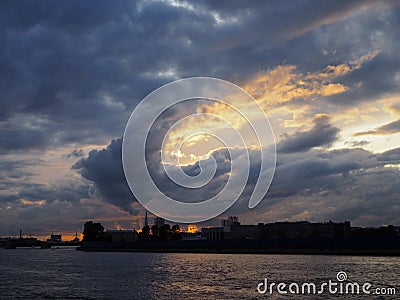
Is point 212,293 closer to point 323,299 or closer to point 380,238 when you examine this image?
point 323,299

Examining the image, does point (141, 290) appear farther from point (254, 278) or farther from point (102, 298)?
point (254, 278)

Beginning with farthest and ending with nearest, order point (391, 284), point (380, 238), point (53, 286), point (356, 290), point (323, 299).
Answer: point (380, 238) → point (53, 286) → point (391, 284) → point (356, 290) → point (323, 299)

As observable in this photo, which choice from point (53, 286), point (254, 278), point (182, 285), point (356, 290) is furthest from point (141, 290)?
point (356, 290)

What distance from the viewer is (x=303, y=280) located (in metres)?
88.9

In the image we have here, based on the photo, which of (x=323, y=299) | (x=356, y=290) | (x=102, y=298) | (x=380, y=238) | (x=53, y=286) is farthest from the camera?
(x=380, y=238)

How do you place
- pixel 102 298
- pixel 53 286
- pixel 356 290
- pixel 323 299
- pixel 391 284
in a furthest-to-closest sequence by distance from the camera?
pixel 53 286, pixel 391 284, pixel 356 290, pixel 102 298, pixel 323 299

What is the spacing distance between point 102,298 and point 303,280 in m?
38.4

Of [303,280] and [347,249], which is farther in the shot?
[347,249]

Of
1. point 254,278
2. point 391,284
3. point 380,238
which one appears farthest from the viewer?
point 380,238

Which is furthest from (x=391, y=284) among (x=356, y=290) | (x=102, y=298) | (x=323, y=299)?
(x=102, y=298)

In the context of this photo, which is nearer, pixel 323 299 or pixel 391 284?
pixel 323 299

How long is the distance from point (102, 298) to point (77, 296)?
15.3 ft

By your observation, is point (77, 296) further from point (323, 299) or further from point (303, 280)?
point (303, 280)

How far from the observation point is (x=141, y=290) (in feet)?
257
